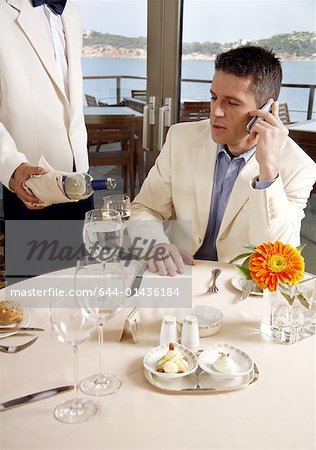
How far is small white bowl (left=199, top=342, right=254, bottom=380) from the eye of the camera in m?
1.05

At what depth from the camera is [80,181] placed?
1.69m

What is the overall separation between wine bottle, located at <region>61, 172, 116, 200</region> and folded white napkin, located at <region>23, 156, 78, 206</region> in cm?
2

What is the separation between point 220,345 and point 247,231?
816 millimetres

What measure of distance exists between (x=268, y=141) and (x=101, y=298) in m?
0.99

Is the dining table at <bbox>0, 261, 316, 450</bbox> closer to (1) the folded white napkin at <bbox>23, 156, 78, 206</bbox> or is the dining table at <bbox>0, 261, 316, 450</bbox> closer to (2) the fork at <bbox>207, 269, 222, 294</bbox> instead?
(2) the fork at <bbox>207, 269, 222, 294</bbox>

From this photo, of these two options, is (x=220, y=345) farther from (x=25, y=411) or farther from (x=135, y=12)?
(x=135, y=12)

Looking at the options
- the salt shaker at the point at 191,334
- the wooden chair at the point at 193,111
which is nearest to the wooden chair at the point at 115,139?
the wooden chair at the point at 193,111

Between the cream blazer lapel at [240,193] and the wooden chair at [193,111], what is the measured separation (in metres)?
1.61

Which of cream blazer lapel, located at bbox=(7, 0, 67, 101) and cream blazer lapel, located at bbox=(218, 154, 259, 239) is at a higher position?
cream blazer lapel, located at bbox=(7, 0, 67, 101)

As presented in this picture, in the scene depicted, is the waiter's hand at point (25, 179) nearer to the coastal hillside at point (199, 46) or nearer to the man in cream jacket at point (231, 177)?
the man in cream jacket at point (231, 177)

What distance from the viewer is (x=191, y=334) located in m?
1.18

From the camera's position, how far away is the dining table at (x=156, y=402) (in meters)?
0.88

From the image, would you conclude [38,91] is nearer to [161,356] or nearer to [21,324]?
[21,324]

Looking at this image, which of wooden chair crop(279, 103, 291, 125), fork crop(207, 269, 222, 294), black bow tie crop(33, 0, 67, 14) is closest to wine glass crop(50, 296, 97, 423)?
fork crop(207, 269, 222, 294)
